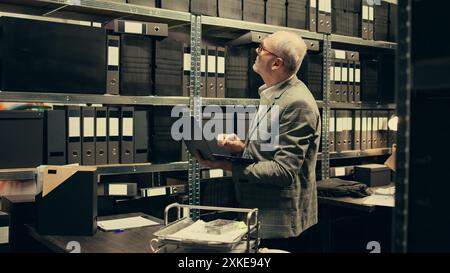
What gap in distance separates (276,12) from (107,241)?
1.74 metres

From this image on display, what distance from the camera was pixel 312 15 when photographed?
10.5 feet

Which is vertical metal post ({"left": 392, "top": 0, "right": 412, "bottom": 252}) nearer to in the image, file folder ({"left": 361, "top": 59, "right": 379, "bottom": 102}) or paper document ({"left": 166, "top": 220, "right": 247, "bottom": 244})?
paper document ({"left": 166, "top": 220, "right": 247, "bottom": 244})

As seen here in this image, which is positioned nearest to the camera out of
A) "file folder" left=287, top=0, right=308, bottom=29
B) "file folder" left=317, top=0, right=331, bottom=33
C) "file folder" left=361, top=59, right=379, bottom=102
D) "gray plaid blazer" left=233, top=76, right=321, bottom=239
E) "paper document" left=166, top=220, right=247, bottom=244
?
"paper document" left=166, top=220, right=247, bottom=244

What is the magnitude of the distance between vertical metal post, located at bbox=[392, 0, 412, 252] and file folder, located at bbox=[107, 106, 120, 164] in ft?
6.06

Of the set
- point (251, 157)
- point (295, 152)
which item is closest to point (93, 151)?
point (251, 157)

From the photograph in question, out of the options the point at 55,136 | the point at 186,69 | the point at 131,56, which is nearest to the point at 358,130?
the point at 186,69

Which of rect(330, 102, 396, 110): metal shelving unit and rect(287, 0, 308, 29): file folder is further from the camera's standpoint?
rect(330, 102, 396, 110): metal shelving unit

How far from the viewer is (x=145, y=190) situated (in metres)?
2.57

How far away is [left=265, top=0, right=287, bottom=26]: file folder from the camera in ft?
9.79

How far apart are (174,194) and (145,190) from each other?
0.76 ft

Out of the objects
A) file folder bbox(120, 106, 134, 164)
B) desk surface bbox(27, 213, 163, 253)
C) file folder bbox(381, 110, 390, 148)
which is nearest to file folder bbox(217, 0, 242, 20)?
file folder bbox(120, 106, 134, 164)

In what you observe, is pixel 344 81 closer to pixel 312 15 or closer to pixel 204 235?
pixel 312 15

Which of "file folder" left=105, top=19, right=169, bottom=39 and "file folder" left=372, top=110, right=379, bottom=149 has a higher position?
"file folder" left=105, top=19, right=169, bottom=39
